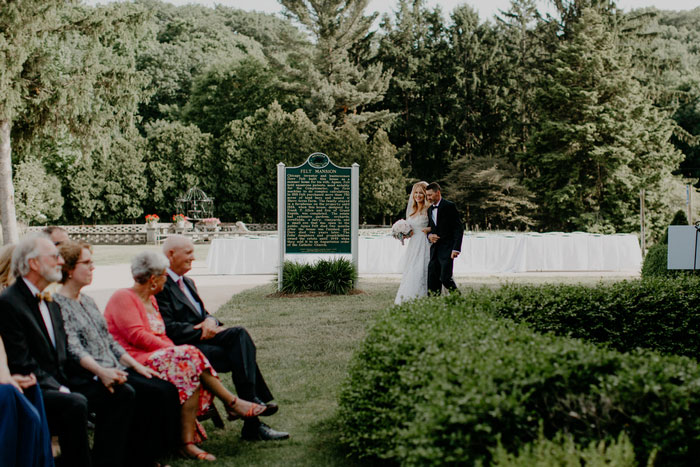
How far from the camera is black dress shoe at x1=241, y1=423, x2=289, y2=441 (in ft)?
16.0

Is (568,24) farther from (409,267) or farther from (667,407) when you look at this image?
(667,407)

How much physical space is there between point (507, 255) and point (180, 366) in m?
14.7

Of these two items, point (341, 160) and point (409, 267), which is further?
point (341, 160)

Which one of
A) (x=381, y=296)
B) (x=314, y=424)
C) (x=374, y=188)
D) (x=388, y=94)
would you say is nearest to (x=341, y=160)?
(x=374, y=188)

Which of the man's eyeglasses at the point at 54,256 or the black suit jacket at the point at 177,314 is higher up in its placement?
the man's eyeglasses at the point at 54,256

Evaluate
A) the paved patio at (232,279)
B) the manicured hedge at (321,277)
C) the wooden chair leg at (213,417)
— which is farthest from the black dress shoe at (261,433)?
the manicured hedge at (321,277)

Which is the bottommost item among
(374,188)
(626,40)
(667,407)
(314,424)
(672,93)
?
(314,424)

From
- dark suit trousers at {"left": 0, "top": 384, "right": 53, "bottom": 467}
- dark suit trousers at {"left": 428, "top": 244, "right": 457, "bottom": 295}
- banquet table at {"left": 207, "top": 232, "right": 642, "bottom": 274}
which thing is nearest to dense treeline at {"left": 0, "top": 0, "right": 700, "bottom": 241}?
banquet table at {"left": 207, "top": 232, "right": 642, "bottom": 274}

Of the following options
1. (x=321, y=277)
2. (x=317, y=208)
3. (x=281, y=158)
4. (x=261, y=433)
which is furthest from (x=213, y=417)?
(x=281, y=158)

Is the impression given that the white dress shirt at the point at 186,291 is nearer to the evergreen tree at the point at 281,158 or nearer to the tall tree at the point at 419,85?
the evergreen tree at the point at 281,158

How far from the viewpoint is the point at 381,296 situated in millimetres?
12742

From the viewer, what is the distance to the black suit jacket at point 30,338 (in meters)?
3.74

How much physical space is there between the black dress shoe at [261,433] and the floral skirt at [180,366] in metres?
0.60

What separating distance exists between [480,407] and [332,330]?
20.7ft
